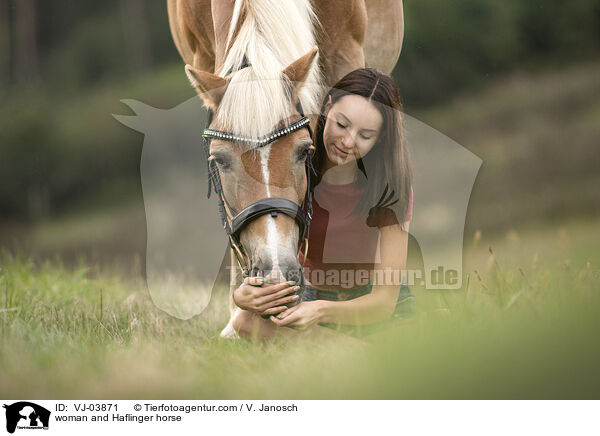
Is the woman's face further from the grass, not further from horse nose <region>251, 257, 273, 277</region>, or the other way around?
the grass

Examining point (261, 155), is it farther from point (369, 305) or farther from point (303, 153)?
point (369, 305)

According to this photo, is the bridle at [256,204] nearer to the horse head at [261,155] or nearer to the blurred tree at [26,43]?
the horse head at [261,155]

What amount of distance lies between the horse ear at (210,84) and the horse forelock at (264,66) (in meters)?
0.04

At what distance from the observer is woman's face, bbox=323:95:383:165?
214 cm

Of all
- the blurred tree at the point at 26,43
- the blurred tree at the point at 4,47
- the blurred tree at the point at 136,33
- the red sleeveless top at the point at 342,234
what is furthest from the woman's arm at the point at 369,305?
the blurred tree at the point at 136,33

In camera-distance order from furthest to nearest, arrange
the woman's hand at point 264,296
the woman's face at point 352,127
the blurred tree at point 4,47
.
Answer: the blurred tree at point 4,47 < the woman's face at point 352,127 < the woman's hand at point 264,296

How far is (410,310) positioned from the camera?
8.23ft

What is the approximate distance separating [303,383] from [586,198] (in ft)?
18.1

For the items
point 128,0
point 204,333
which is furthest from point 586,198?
point 128,0

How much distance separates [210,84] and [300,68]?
369 mm

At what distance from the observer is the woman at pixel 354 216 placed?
2053mm

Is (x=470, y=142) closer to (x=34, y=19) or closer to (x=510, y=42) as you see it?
(x=510, y=42)
